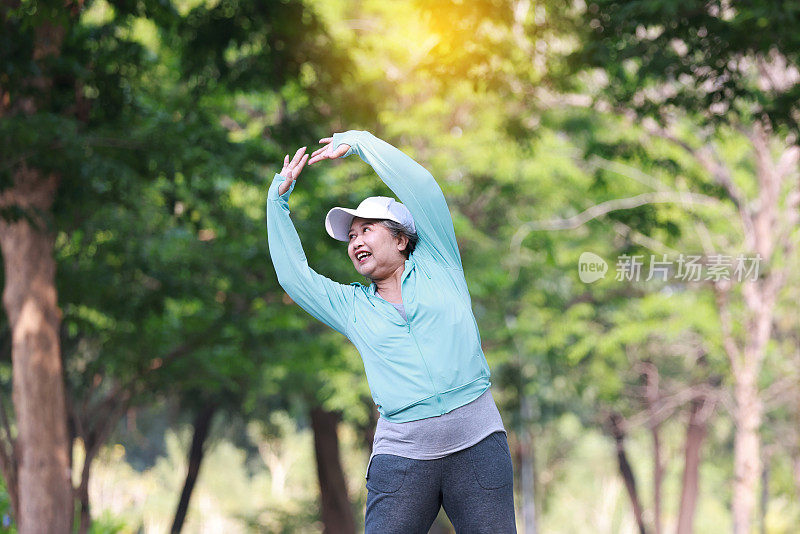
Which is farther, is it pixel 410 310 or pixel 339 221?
pixel 339 221

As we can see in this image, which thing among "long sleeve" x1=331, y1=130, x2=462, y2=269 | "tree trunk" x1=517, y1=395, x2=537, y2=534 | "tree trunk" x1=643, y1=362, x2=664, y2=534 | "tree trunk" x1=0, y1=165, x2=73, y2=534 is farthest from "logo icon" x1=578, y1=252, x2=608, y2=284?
"long sleeve" x1=331, y1=130, x2=462, y2=269

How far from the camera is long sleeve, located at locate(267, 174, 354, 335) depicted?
286cm

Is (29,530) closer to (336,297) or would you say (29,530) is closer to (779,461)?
(336,297)

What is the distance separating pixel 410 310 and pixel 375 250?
0.76ft

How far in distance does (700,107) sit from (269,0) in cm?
349

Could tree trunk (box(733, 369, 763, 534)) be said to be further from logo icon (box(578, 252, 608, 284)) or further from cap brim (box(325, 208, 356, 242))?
cap brim (box(325, 208, 356, 242))

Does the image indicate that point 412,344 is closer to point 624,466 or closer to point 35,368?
point 35,368

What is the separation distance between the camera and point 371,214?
283 cm

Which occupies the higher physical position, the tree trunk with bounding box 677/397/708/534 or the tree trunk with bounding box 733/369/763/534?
the tree trunk with bounding box 733/369/763/534

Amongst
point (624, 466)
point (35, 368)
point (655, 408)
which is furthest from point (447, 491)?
point (624, 466)

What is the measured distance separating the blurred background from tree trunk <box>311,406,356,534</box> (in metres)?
0.04

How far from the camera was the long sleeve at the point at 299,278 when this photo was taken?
2.86m

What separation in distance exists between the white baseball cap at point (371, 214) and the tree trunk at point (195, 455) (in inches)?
663

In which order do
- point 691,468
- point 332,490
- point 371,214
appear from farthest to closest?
point 691,468 → point 332,490 → point 371,214
